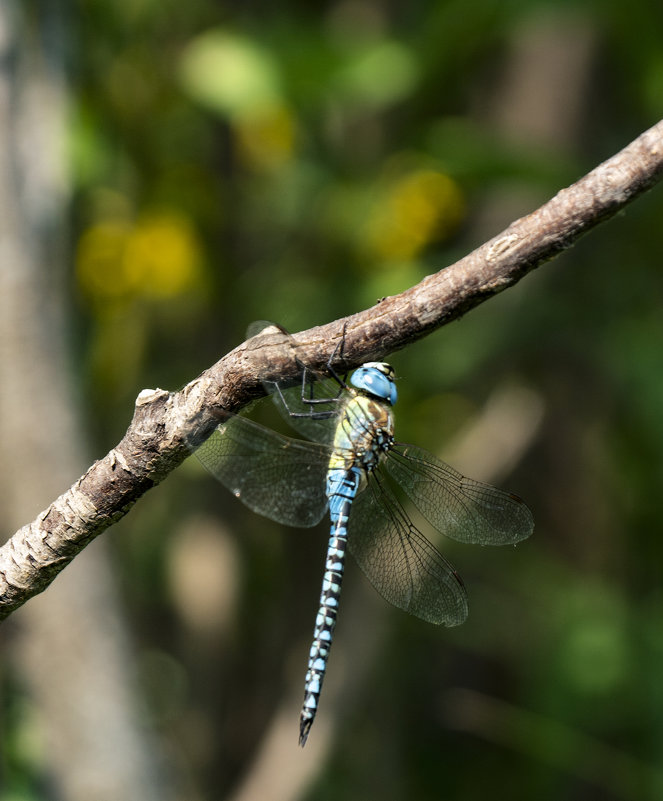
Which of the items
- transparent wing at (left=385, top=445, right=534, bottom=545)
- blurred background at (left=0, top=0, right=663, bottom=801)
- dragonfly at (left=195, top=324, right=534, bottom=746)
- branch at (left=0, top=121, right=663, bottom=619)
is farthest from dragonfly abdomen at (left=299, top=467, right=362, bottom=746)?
branch at (left=0, top=121, right=663, bottom=619)

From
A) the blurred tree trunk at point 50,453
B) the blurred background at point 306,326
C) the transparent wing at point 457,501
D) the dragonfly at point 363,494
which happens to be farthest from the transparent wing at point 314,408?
the blurred tree trunk at point 50,453

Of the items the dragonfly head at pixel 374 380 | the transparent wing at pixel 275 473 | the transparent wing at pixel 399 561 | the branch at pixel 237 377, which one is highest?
the branch at pixel 237 377

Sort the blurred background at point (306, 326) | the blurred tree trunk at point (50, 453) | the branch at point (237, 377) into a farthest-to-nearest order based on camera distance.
Result: the blurred background at point (306, 326), the blurred tree trunk at point (50, 453), the branch at point (237, 377)

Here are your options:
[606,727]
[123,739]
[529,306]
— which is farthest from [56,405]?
[606,727]

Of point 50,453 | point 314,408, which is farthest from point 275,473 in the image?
point 50,453

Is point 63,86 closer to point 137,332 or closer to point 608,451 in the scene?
point 137,332

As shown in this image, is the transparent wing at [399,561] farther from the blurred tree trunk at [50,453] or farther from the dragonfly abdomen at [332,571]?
the blurred tree trunk at [50,453]

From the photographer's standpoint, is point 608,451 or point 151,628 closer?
point 608,451
